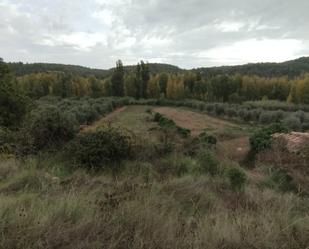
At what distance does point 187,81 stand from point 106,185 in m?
69.6

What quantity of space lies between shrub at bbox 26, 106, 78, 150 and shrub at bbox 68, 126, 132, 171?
1.02 metres

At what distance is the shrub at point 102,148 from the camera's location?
705cm

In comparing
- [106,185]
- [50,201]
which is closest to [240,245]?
[50,201]

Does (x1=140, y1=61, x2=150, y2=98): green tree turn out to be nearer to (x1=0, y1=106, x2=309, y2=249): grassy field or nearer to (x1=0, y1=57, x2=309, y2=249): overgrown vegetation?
(x1=0, y1=57, x2=309, y2=249): overgrown vegetation

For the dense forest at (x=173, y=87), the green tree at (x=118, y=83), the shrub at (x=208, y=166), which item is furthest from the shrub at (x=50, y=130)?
the green tree at (x=118, y=83)

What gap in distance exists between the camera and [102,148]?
23.6 ft

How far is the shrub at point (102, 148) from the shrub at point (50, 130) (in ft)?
3.35

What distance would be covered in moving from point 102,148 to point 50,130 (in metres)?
2.21

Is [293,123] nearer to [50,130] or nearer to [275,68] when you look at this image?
[50,130]

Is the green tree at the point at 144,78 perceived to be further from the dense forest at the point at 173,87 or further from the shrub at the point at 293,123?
the shrub at the point at 293,123

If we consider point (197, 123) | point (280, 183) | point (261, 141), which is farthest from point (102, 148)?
point (197, 123)

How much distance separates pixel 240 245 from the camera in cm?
269

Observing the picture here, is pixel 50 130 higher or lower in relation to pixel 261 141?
higher

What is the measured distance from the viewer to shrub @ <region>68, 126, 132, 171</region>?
7055mm
